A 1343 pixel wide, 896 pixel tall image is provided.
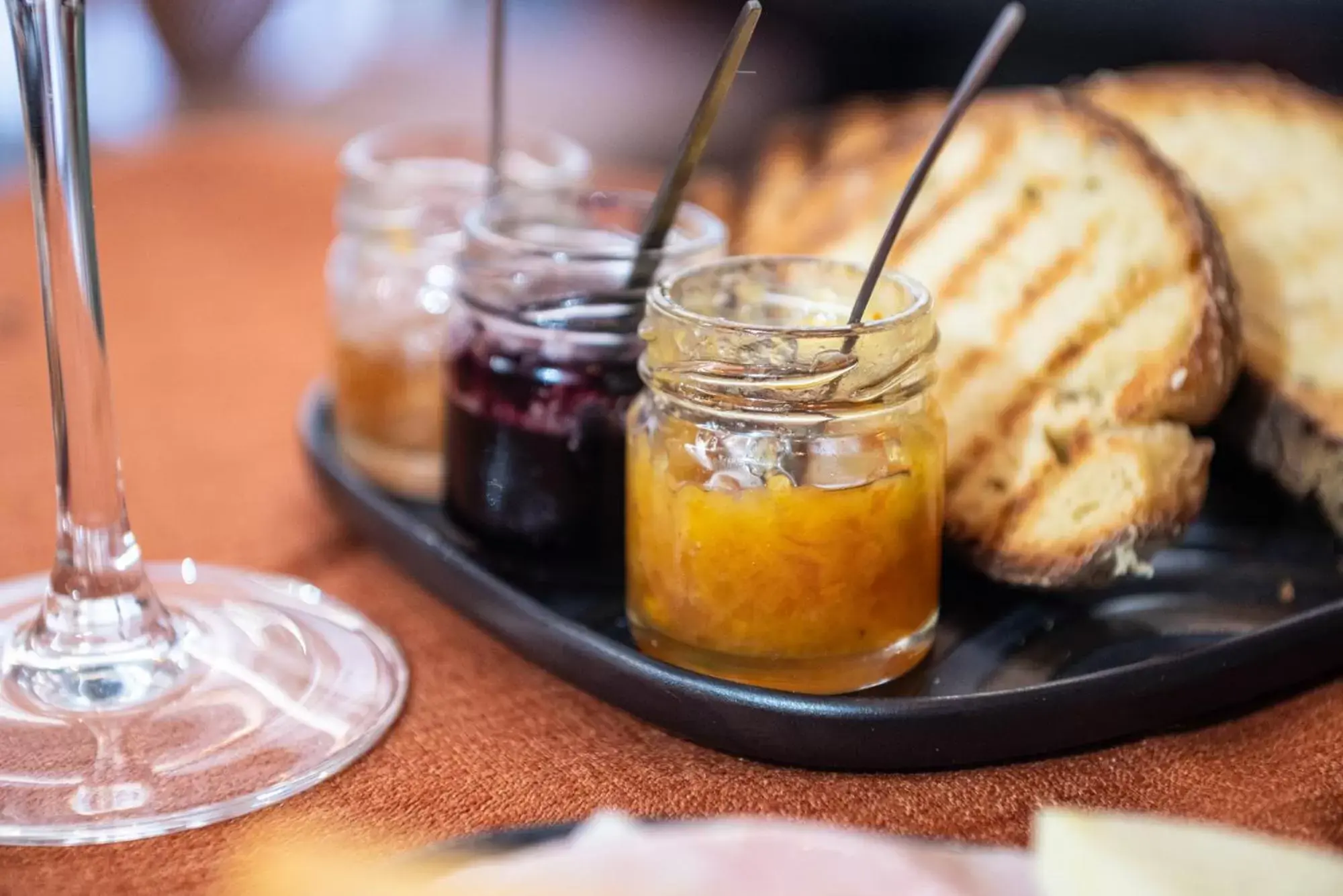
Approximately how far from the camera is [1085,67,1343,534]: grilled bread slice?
110cm

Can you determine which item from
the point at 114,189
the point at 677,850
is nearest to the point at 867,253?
the point at 677,850

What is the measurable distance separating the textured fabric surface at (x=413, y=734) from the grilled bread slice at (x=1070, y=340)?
176 millimetres

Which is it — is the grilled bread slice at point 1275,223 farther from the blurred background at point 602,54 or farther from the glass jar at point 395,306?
the blurred background at point 602,54

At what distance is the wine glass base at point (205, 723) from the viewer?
Result: 31.7 inches

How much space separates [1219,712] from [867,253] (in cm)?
51

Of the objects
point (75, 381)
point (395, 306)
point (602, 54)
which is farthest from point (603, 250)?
point (602, 54)

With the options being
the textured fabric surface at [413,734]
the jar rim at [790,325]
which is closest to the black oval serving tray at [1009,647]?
the textured fabric surface at [413,734]

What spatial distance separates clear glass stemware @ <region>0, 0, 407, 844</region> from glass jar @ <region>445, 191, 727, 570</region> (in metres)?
0.16

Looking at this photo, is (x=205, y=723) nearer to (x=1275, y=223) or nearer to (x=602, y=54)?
(x=1275, y=223)

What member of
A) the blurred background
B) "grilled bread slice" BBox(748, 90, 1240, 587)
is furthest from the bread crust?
the blurred background

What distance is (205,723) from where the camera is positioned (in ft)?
2.95

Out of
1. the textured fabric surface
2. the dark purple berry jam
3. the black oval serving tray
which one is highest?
the dark purple berry jam

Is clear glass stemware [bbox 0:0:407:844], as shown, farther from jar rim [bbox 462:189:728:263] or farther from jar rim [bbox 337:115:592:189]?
jar rim [bbox 337:115:592:189]

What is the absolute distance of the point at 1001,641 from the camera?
993 millimetres
